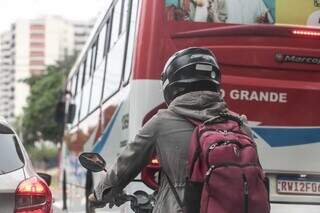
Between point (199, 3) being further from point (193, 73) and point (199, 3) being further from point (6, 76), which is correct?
point (6, 76)

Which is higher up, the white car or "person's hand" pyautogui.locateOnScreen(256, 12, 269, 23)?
"person's hand" pyautogui.locateOnScreen(256, 12, 269, 23)

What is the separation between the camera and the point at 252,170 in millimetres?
3039

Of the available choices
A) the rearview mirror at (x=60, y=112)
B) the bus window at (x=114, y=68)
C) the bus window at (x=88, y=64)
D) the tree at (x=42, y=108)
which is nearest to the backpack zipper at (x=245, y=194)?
the bus window at (x=114, y=68)

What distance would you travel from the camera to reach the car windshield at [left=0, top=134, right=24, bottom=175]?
473cm

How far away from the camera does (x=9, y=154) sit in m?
4.83

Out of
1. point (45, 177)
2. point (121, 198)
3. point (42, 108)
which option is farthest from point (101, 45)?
point (42, 108)


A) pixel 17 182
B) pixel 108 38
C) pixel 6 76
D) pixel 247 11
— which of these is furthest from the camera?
pixel 6 76

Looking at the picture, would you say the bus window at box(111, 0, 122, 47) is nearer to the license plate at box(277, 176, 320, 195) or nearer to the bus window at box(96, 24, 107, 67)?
the bus window at box(96, 24, 107, 67)

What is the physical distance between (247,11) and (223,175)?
3368 millimetres

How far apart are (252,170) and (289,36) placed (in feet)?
10.6

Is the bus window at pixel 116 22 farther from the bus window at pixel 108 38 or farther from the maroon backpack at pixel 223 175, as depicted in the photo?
the maroon backpack at pixel 223 175

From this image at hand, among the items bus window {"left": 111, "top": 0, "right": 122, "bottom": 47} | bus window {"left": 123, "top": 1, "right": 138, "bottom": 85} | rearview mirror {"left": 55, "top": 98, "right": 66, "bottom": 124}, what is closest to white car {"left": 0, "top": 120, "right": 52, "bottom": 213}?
bus window {"left": 123, "top": 1, "right": 138, "bottom": 85}

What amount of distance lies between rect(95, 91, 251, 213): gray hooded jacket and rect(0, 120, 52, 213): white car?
1.35m

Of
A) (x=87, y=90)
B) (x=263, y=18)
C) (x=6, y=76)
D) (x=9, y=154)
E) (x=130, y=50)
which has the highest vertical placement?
(x=263, y=18)
